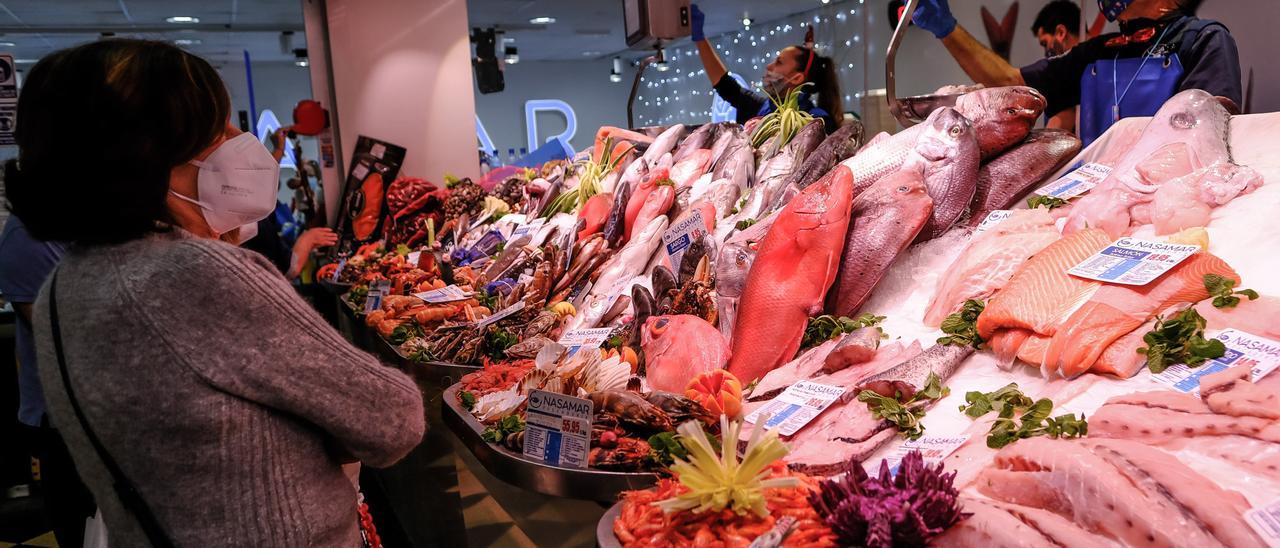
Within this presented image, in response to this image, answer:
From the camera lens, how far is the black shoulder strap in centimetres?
142

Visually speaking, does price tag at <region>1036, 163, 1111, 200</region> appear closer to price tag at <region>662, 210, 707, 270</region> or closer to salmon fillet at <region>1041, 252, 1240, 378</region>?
salmon fillet at <region>1041, 252, 1240, 378</region>

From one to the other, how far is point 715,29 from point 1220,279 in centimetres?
1709

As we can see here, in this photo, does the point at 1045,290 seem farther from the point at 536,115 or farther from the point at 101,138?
the point at 536,115

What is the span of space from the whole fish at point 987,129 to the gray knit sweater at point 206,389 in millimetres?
2004

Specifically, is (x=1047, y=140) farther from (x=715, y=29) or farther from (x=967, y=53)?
(x=715, y=29)

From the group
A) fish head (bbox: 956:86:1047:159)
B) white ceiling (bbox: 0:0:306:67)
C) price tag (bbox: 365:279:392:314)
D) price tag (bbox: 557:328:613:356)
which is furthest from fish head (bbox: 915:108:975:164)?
white ceiling (bbox: 0:0:306:67)

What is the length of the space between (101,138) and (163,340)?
0.34 meters

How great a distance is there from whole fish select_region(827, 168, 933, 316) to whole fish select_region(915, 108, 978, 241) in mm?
107

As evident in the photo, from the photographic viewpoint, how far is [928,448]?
5.87 ft

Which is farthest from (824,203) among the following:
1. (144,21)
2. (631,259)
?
(144,21)

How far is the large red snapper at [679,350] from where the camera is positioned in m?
2.40

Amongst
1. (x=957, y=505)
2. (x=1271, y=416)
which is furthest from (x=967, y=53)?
(x=957, y=505)

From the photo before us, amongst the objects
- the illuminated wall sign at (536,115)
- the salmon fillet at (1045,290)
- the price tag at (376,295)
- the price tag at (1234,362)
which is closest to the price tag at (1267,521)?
the price tag at (1234,362)

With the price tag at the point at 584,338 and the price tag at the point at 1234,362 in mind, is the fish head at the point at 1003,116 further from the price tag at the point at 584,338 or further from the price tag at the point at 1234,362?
the price tag at the point at 584,338
